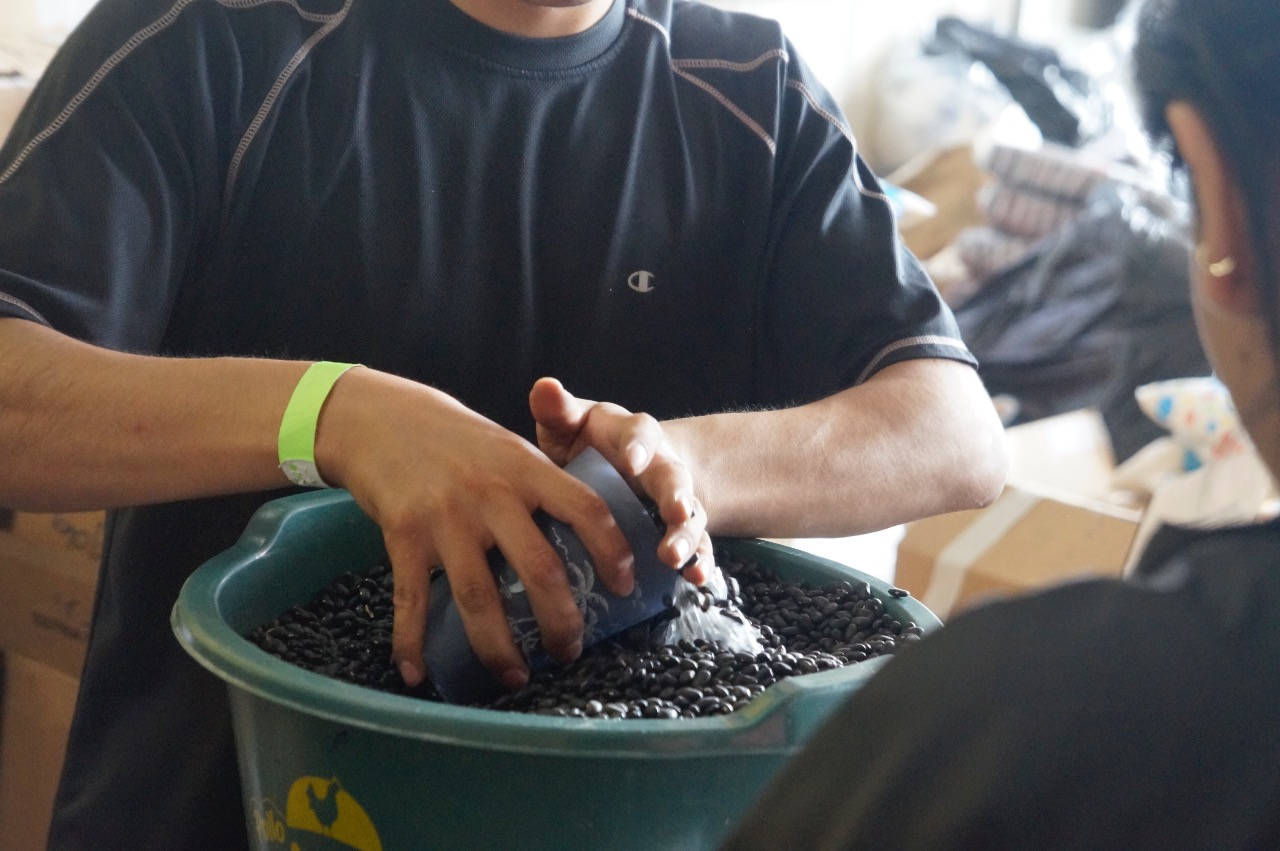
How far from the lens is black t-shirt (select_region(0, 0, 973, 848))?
40.7 inches

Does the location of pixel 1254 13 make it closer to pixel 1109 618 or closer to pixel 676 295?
pixel 1109 618

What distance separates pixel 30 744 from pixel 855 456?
133cm

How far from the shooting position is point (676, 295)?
124 cm

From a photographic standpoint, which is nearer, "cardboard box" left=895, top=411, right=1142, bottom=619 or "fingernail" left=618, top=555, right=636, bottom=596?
"fingernail" left=618, top=555, right=636, bottom=596

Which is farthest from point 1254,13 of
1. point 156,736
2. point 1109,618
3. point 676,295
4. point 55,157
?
point 156,736

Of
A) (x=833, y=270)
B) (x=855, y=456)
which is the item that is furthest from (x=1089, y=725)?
(x=833, y=270)

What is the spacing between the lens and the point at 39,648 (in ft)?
5.70

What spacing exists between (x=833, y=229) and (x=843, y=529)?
0.31 meters

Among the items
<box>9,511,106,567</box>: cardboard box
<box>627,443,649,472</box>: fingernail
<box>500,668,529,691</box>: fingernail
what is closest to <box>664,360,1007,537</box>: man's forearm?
<box>627,443,649,472</box>: fingernail

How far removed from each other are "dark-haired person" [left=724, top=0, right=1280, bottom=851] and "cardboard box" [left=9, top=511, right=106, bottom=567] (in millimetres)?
1346

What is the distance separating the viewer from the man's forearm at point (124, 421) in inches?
35.7

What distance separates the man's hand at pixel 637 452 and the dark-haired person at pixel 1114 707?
0.31 metres

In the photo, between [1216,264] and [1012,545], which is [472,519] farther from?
[1012,545]

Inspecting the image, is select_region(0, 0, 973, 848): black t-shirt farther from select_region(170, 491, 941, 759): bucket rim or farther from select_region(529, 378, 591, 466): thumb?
select_region(170, 491, 941, 759): bucket rim
